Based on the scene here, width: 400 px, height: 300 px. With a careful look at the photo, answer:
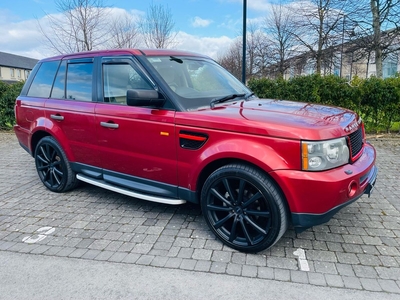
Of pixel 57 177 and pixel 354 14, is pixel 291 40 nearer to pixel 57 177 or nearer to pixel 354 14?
pixel 354 14

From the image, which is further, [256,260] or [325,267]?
[256,260]

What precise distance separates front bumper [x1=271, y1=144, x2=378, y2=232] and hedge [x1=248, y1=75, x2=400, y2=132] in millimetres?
5800

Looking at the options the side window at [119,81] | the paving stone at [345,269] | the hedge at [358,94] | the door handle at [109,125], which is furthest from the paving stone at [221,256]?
the hedge at [358,94]

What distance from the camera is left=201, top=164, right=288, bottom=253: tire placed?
8.70ft

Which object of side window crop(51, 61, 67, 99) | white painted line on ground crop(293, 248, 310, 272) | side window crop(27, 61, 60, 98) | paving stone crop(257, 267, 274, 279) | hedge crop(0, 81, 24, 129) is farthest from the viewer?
hedge crop(0, 81, 24, 129)

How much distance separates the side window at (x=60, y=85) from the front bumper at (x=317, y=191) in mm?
3286

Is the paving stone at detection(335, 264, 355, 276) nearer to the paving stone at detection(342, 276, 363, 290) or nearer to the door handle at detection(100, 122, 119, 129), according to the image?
the paving stone at detection(342, 276, 363, 290)

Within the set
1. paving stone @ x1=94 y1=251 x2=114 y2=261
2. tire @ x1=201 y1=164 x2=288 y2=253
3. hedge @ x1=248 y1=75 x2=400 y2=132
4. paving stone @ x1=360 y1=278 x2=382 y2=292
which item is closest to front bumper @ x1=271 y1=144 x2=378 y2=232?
tire @ x1=201 y1=164 x2=288 y2=253

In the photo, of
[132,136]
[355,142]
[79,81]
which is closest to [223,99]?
[132,136]

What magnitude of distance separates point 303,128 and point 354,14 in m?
19.7

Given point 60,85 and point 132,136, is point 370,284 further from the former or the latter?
point 60,85

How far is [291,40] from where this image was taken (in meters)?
24.0

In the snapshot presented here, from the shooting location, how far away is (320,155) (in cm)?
248

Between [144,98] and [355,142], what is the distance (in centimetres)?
211
